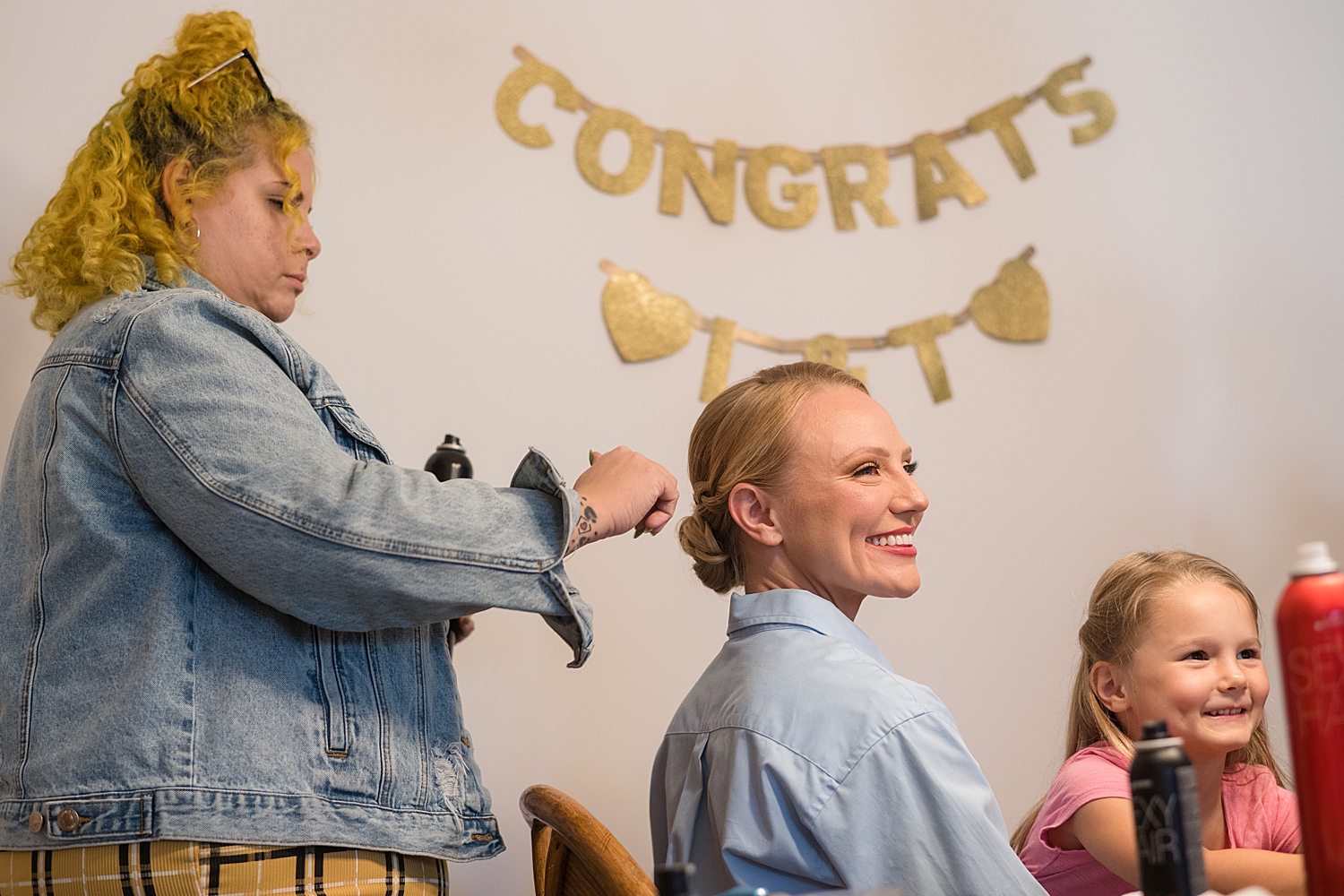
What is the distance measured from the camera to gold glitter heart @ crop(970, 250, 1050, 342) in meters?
2.29

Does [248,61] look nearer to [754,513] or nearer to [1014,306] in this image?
[754,513]

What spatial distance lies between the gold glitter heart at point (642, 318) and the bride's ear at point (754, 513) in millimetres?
818

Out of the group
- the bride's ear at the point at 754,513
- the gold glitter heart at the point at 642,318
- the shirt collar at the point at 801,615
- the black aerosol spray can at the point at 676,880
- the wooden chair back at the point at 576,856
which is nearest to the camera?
the black aerosol spray can at the point at 676,880

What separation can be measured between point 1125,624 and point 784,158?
1.14m

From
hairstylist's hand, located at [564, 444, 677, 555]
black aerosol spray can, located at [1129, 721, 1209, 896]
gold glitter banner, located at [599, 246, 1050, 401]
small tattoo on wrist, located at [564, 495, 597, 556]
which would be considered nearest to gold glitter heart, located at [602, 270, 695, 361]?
gold glitter banner, located at [599, 246, 1050, 401]

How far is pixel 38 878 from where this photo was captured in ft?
3.10

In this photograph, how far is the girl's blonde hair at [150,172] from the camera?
1129 mm

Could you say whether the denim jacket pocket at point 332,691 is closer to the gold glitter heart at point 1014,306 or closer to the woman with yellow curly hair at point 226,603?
the woman with yellow curly hair at point 226,603

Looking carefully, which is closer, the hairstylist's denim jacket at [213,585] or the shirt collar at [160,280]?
the hairstylist's denim jacket at [213,585]

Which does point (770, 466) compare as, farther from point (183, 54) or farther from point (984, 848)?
point (183, 54)

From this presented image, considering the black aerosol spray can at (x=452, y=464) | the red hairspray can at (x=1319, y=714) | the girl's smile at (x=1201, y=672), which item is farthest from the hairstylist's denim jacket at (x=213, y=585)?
the girl's smile at (x=1201, y=672)

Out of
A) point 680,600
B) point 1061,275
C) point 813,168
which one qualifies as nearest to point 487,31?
point 813,168

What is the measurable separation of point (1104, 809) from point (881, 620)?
2.88 ft

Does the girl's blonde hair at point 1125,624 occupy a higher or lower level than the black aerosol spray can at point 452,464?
lower
